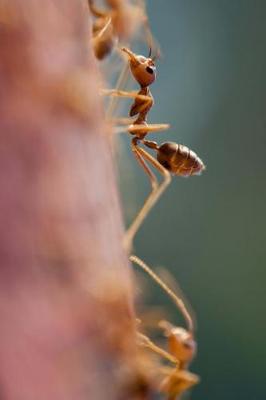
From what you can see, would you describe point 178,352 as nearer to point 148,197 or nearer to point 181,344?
point 181,344

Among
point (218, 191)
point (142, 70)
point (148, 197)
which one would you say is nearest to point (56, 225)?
point (148, 197)

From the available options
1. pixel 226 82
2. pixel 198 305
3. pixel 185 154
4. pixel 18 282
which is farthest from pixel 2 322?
pixel 226 82

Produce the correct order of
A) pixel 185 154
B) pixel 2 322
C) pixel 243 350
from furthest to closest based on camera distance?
pixel 243 350 < pixel 185 154 < pixel 2 322

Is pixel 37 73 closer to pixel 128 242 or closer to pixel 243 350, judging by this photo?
pixel 128 242

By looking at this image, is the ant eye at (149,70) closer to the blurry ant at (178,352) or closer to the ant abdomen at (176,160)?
the ant abdomen at (176,160)

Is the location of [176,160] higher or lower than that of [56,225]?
lower

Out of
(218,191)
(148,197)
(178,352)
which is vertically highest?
(148,197)
